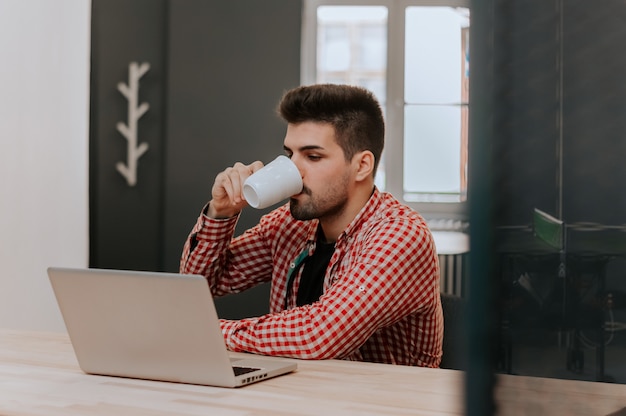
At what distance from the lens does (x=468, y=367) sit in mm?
289

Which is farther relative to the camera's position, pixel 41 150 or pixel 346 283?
pixel 41 150

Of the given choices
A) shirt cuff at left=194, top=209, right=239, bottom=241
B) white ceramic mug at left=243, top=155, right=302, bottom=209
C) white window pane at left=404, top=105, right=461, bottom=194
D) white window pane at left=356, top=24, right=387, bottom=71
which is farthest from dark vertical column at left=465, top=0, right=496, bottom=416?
white window pane at left=356, top=24, right=387, bottom=71

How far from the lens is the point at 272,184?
63.9 inches

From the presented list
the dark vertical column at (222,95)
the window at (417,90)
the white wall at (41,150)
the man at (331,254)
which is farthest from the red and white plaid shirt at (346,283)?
the window at (417,90)

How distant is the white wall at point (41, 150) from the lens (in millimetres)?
3158

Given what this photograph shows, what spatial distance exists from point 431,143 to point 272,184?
91.6 inches

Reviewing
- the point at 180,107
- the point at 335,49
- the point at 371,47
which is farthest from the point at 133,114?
the point at 371,47

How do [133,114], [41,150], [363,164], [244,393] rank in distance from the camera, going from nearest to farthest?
[244,393] < [363,164] < [41,150] < [133,114]

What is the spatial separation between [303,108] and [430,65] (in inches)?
83.6

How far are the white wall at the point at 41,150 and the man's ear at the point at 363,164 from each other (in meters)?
1.74

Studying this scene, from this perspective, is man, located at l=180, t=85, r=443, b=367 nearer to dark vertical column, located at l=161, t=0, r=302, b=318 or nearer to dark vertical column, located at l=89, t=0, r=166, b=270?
dark vertical column, located at l=161, t=0, r=302, b=318

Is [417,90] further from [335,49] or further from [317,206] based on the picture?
[317,206]

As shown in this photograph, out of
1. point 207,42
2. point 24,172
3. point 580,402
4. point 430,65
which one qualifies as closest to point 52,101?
point 24,172

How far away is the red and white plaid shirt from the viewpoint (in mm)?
1413
